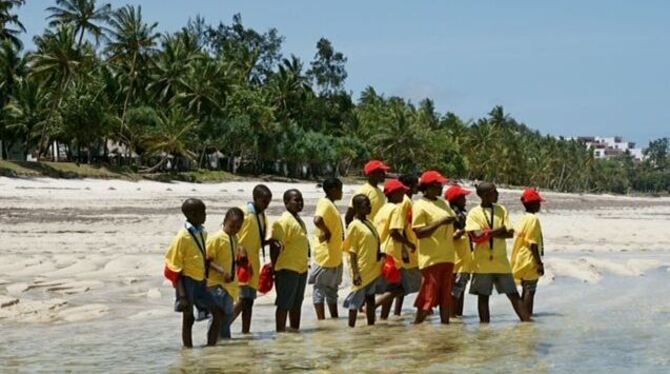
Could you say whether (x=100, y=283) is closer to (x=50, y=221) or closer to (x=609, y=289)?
(x=609, y=289)

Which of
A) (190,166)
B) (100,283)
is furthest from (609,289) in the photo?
(190,166)

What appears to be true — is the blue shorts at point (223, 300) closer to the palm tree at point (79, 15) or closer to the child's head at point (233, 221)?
the child's head at point (233, 221)

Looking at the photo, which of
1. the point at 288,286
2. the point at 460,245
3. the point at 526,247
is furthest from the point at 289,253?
the point at 526,247

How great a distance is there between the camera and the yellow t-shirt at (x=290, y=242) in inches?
355

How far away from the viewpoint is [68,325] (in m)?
9.83

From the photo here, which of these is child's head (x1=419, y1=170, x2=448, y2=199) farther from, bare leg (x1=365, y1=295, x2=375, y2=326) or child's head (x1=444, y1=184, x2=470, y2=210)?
bare leg (x1=365, y1=295, x2=375, y2=326)

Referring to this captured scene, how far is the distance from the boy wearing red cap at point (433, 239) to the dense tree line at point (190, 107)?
158 feet

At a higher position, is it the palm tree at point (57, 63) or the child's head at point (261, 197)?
the palm tree at point (57, 63)

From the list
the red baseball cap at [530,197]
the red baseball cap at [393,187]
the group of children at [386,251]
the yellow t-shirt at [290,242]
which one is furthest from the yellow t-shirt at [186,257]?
the red baseball cap at [530,197]

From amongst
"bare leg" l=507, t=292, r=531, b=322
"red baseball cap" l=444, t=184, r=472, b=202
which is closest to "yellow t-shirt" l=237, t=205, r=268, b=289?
"red baseball cap" l=444, t=184, r=472, b=202

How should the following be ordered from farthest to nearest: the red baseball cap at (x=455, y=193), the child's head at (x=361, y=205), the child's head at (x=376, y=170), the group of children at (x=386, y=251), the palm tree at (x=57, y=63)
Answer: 1. the palm tree at (x=57, y=63)
2. the red baseball cap at (x=455, y=193)
3. the child's head at (x=376, y=170)
4. the child's head at (x=361, y=205)
5. the group of children at (x=386, y=251)

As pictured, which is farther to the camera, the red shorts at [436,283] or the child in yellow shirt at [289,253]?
the red shorts at [436,283]

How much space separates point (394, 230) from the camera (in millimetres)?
9516

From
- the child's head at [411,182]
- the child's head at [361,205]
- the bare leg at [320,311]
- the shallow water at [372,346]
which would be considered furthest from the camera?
the child's head at [411,182]
